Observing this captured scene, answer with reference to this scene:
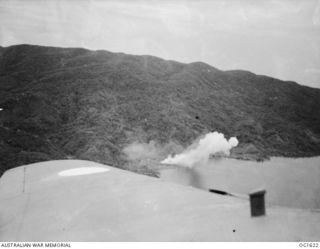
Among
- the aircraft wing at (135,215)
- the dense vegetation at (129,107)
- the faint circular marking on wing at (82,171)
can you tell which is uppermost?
the dense vegetation at (129,107)

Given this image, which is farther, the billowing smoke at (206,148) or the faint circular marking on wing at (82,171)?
the billowing smoke at (206,148)

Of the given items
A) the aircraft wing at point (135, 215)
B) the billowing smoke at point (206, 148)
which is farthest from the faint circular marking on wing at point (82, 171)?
the billowing smoke at point (206, 148)

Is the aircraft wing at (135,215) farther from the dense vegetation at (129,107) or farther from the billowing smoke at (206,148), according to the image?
the billowing smoke at (206,148)

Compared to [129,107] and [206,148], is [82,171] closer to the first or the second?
[206,148]

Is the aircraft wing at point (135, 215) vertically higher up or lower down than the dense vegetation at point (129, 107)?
lower down

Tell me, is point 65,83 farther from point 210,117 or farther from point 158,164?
point 210,117
